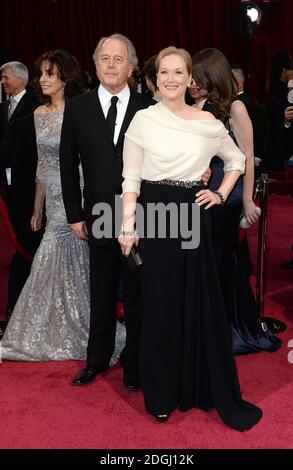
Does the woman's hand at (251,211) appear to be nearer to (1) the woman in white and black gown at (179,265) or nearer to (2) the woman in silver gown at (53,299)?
(1) the woman in white and black gown at (179,265)

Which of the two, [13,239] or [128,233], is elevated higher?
[128,233]

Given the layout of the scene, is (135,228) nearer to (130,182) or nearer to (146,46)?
(130,182)

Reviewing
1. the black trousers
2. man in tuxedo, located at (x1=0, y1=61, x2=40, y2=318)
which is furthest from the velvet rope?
the black trousers

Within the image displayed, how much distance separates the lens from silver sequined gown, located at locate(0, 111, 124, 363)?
345 centimetres

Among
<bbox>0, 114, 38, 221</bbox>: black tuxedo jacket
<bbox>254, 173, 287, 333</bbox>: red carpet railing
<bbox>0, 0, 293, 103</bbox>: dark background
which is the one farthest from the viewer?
<bbox>0, 0, 293, 103</bbox>: dark background

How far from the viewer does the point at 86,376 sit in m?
3.16

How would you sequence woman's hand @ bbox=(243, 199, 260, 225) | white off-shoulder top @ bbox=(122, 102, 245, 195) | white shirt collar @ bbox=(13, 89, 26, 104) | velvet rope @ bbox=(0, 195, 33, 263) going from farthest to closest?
white shirt collar @ bbox=(13, 89, 26, 104) → velvet rope @ bbox=(0, 195, 33, 263) → woman's hand @ bbox=(243, 199, 260, 225) → white off-shoulder top @ bbox=(122, 102, 245, 195)

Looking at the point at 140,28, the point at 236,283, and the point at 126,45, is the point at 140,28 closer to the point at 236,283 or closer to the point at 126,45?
the point at 236,283

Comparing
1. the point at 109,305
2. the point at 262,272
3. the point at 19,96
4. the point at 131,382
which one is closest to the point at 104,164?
the point at 109,305

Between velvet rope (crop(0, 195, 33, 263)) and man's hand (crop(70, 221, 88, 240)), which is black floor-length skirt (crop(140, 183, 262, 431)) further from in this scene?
velvet rope (crop(0, 195, 33, 263))

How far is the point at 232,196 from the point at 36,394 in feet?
4.56

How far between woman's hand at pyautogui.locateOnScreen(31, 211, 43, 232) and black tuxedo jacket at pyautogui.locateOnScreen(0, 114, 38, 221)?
0.28 ft

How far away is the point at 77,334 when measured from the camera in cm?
349

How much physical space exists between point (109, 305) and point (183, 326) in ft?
1.48
